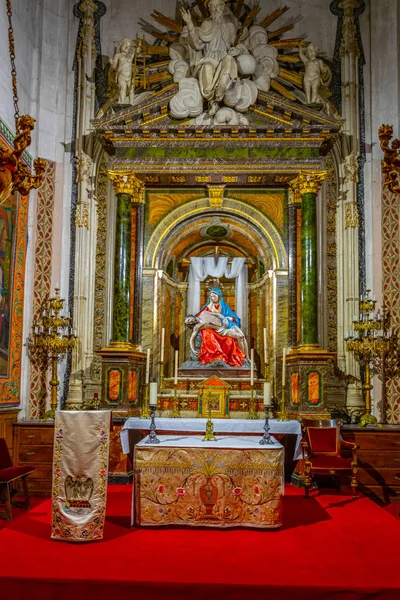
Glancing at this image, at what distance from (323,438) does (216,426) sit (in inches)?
55.8

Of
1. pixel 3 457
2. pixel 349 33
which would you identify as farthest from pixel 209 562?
pixel 349 33

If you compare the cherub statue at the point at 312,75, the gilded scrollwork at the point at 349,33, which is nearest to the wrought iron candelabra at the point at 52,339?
the cherub statue at the point at 312,75

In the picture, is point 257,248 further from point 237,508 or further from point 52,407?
point 237,508

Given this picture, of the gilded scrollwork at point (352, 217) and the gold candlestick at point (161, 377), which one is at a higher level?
the gilded scrollwork at point (352, 217)

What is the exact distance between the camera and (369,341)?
30.3ft

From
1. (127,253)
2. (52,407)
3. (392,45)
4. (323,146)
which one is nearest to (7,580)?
(52,407)

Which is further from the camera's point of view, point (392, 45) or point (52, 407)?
point (392, 45)

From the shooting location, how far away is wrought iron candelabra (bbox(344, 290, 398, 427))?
30.3ft

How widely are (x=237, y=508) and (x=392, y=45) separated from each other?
7.84 metres

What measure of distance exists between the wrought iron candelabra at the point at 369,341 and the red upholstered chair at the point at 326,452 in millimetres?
848

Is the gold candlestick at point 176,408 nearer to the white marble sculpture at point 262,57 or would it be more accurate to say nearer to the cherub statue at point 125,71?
the cherub statue at point 125,71

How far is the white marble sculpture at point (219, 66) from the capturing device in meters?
9.83

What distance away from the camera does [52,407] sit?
939 centimetres

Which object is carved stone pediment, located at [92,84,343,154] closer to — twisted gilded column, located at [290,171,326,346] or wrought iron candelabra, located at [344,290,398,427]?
twisted gilded column, located at [290,171,326,346]
